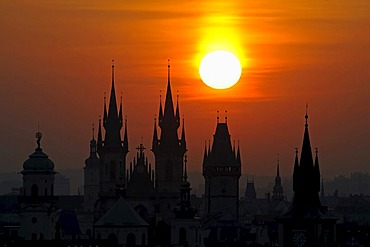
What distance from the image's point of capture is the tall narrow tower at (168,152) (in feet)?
468

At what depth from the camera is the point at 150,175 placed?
143 m

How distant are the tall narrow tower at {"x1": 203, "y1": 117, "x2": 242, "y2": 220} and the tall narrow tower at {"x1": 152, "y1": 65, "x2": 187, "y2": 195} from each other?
16.3 meters

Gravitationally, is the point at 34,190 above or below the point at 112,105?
below

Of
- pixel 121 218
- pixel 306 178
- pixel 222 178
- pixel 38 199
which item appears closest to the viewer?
pixel 306 178

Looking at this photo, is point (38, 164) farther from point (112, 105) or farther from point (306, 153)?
point (112, 105)

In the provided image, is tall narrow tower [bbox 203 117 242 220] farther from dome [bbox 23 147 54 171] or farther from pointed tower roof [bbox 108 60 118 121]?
dome [bbox 23 147 54 171]

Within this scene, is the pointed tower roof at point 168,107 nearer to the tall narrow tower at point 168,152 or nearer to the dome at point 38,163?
the tall narrow tower at point 168,152

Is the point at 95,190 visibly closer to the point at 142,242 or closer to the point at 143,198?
the point at 143,198

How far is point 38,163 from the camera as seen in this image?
10400 centimetres

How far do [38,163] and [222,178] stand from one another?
6066 centimetres

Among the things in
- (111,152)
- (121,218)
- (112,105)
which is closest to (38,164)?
(121,218)

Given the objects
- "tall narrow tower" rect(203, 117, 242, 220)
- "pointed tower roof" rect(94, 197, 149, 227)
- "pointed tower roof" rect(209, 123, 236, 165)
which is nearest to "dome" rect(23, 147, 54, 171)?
"pointed tower roof" rect(94, 197, 149, 227)

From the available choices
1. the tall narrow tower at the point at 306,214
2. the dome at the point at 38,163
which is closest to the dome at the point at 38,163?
the dome at the point at 38,163

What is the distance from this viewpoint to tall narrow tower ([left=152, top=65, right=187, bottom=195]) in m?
142
